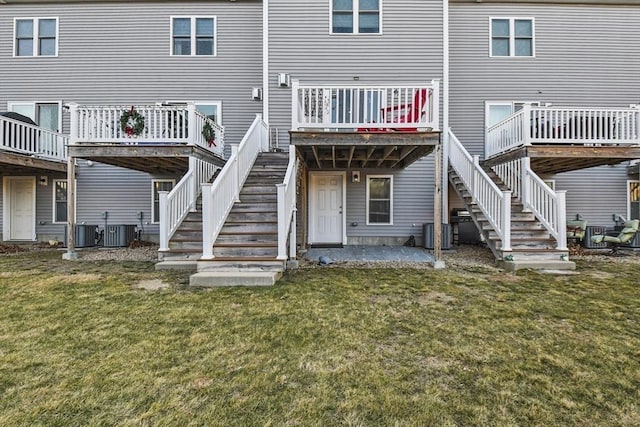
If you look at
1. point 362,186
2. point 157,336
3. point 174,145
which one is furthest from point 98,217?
point 157,336

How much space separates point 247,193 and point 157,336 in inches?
166

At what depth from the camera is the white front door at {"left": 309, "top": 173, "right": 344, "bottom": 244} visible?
9898mm

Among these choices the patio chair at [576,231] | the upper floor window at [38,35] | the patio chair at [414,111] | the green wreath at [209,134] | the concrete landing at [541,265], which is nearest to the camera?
the concrete landing at [541,265]

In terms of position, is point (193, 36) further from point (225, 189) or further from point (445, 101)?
point (445, 101)

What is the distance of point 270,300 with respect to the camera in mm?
4480

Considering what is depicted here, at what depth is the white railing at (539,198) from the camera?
22.2 feet

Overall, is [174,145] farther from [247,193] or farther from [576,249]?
[576,249]

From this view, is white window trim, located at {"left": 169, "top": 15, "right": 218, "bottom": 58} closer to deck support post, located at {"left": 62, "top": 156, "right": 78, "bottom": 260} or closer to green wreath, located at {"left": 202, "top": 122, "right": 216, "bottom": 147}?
green wreath, located at {"left": 202, "top": 122, "right": 216, "bottom": 147}

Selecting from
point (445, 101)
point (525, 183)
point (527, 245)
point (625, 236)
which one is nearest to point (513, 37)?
point (445, 101)

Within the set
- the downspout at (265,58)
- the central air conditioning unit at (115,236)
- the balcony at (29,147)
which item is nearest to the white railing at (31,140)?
the balcony at (29,147)

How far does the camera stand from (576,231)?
368 inches

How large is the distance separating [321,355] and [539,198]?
6727 mm

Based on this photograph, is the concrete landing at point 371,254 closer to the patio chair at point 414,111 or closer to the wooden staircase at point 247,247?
the wooden staircase at point 247,247

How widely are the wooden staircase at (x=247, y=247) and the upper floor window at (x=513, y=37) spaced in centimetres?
856
